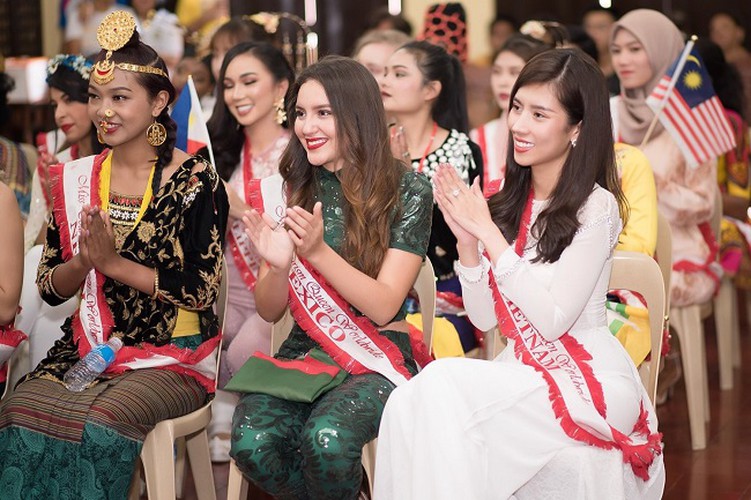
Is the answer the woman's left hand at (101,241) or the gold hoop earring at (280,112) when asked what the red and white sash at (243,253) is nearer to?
the gold hoop earring at (280,112)

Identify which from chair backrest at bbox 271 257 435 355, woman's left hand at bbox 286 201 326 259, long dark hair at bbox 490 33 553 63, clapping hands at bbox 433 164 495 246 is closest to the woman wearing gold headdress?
chair backrest at bbox 271 257 435 355

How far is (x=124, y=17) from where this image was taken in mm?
3361

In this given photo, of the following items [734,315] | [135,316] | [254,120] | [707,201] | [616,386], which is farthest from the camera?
[734,315]

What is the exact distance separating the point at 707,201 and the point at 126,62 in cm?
235

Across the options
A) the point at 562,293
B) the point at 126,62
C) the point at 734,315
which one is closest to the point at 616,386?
the point at 562,293

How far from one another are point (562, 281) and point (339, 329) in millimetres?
632

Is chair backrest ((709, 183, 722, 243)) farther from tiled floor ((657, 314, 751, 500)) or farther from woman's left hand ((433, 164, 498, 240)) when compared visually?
woman's left hand ((433, 164, 498, 240))

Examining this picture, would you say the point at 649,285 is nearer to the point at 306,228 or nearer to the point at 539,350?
the point at 539,350

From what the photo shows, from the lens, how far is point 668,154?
185 inches

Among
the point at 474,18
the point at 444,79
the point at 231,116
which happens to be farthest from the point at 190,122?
the point at 474,18

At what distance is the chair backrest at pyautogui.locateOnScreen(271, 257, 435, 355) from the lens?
3.38 m

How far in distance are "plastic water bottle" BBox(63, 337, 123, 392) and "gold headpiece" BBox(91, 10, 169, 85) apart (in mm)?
726

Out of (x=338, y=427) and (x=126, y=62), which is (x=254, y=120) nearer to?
(x=126, y=62)

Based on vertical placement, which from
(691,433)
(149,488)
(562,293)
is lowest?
(691,433)
